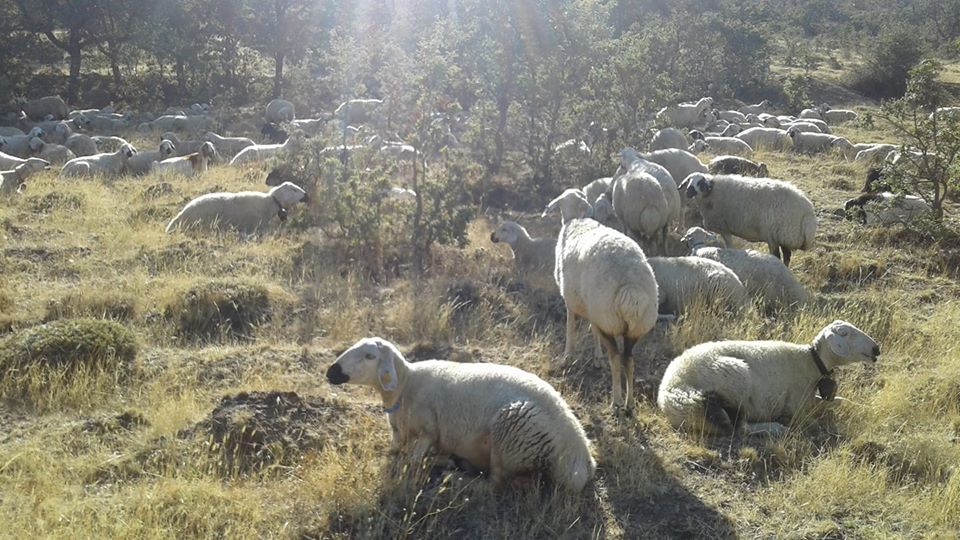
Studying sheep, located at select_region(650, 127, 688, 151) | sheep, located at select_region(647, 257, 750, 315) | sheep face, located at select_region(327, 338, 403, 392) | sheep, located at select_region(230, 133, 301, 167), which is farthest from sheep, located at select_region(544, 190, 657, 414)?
sheep, located at select_region(230, 133, 301, 167)

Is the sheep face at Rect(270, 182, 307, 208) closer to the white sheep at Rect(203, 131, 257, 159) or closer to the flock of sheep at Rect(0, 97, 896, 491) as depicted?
the flock of sheep at Rect(0, 97, 896, 491)

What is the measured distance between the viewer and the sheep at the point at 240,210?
1260 cm

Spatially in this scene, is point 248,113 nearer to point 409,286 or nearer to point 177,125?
point 177,125

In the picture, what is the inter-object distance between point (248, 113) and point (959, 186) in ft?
81.5

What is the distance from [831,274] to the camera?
425 inches

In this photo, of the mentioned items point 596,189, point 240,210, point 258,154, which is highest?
point 596,189

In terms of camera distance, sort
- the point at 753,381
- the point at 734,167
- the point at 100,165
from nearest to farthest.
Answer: the point at 753,381, the point at 734,167, the point at 100,165

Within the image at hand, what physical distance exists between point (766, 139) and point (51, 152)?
1842cm

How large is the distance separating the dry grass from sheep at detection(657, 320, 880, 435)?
0.19m

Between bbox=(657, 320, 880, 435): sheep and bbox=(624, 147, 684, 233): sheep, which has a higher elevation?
bbox=(624, 147, 684, 233): sheep

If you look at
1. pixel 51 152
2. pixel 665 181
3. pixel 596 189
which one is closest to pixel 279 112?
pixel 51 152

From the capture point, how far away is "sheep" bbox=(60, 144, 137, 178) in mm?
16406

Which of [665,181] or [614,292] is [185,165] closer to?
[665,181]

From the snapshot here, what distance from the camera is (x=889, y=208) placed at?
12.2 meters
